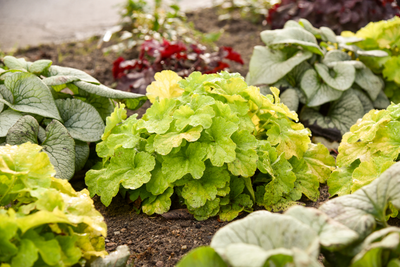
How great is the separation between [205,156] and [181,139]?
0.15 meters

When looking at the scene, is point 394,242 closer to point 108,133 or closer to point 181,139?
point 181,139

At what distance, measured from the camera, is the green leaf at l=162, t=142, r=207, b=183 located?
5.85ft

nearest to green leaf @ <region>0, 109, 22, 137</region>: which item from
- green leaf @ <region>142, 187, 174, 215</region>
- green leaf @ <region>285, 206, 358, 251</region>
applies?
green leaf @ <region>142, 187, 174, 215</region>

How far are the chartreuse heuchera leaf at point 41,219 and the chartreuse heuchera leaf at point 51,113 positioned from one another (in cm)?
60

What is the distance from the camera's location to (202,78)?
6.68 ft

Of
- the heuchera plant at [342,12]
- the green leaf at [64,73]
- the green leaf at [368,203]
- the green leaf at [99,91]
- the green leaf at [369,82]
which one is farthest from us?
the heuchera plant at [342,12]

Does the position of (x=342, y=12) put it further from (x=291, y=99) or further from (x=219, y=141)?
(x=219, y=141)


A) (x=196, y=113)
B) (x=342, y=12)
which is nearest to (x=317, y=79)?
(x=196, y=113)

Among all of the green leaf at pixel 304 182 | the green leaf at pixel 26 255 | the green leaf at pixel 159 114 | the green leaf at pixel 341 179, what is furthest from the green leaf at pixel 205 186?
the green leaf at pixel 26 255

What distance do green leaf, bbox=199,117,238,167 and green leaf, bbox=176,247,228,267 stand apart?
0.65 meters

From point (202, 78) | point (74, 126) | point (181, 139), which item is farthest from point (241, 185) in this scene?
point (74, 126)

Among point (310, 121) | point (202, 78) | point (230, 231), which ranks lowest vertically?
point (310, 121)

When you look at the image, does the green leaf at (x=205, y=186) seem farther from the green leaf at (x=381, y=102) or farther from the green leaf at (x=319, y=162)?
the green leaf at (x=381, y=102)

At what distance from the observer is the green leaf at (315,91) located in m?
2.86
